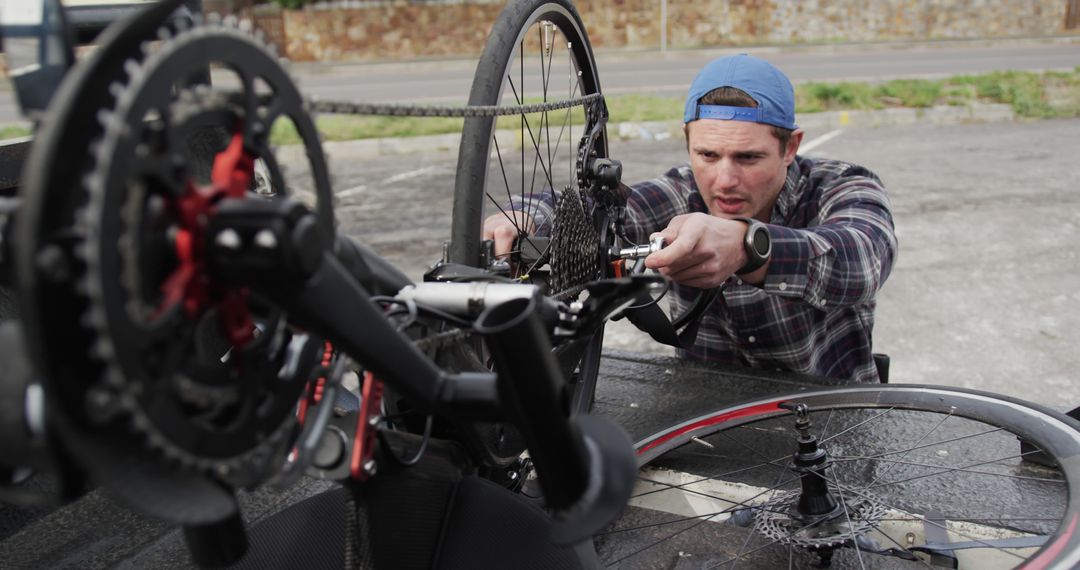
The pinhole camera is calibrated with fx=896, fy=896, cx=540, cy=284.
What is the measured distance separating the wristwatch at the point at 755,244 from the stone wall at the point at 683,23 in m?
18.5

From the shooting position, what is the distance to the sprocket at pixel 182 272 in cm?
58

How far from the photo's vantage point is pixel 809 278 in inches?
69.1

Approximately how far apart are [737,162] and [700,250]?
597 mm

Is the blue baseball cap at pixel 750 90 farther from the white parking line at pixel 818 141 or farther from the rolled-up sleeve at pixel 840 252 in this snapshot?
the white parking line at pixel 818 141

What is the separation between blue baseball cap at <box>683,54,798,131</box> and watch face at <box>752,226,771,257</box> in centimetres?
45

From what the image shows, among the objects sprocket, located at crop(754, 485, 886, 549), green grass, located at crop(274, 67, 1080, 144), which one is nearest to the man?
sprocket, located at crop(754, 485, 886, 549)

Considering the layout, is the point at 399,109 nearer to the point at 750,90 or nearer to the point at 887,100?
the point at 750,90

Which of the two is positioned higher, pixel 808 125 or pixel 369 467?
pixel 369 467

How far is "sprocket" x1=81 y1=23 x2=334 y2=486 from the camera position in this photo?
0.58m

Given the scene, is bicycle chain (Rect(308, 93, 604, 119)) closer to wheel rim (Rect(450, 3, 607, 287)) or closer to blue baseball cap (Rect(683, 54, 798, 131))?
wheel rim (Rect(450, 3, 607, 287))

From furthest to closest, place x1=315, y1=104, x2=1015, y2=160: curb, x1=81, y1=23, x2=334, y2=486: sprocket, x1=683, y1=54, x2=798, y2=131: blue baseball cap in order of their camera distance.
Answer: x1=315, y1=104, x2=1015, y2=160: curb
x1=683, y1=54, x2=798, y2=131: blue baseball cap
x1=81, y1=23, x2=334, y2=486: sprocket

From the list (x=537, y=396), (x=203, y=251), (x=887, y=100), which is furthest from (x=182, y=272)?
(x=887, y=100)

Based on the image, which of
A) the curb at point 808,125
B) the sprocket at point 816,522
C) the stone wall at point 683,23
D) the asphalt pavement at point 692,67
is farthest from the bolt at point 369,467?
the stone wall at point 683,23

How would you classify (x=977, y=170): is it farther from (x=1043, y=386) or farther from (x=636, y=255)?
(x=636, y=255)
